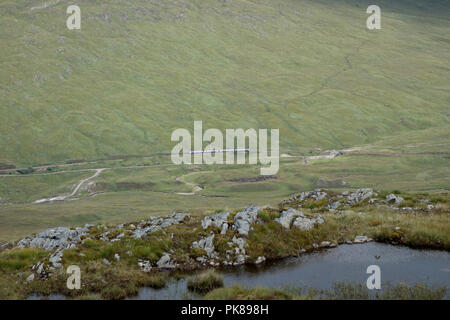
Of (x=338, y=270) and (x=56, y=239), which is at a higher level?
(x=56, y=239)

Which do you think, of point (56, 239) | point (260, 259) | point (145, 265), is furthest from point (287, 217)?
point (56, 239)

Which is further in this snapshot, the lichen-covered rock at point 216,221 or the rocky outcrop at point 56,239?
the rocky outcrop at point 56,239

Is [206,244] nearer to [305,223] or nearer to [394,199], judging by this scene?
[305,223]

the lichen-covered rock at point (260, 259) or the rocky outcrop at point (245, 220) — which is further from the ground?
the rocky outcrop at point (245, 220)

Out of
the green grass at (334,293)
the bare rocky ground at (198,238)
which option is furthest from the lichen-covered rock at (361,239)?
the green grass at (334,293)

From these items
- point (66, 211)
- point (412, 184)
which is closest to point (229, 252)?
point (66, 211)

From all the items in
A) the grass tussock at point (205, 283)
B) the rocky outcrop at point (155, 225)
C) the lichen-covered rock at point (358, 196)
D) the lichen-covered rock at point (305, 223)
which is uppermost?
the lichen-covered rock at point (358, 196)

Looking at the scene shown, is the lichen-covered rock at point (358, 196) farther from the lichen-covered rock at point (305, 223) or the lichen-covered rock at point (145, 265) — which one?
the lichen-covered rock at point (145, 265)

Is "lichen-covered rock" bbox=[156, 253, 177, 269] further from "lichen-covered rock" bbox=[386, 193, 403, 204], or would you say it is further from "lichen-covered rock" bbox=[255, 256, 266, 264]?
"lichen-covered rock" bbox=[386, 193, 403, 204]

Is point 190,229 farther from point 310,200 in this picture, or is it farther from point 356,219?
point 310,200

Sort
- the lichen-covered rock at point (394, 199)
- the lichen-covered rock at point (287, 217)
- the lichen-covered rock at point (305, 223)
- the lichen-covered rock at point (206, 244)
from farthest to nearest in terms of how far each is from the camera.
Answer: the lichen-covered rock at point (394, 199), the lichen-covered rock at point (287, 217), the lichen-covered rock at point (305, 223), the lichen-covered rock at point (206, 244)
